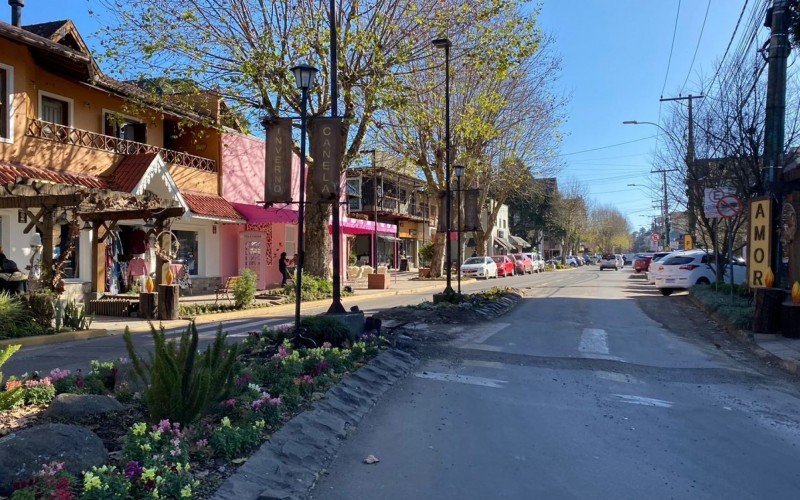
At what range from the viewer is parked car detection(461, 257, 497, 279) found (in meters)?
37.0

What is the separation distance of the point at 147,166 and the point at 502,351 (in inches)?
489

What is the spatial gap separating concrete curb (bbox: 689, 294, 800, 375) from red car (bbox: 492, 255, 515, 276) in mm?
25177

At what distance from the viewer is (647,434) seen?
5613 millimetres

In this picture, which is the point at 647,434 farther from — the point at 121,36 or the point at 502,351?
the point at 121,36

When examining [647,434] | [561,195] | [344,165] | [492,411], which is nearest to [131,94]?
[344,165]

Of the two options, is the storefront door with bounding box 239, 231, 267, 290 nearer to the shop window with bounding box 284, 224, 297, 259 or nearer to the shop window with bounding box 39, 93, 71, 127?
the shop window with bounding box 284, 224, 297, 259

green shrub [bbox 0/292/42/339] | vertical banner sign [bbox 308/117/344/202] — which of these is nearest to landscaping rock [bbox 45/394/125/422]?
vertical banner sign [bbox 308/117/344/202]

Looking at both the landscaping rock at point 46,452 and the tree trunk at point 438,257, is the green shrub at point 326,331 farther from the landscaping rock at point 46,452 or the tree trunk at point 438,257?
the tree trunk at point 438,257

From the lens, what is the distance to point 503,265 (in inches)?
1655

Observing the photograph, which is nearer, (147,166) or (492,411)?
(492,411)

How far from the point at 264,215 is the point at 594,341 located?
14.7 meters

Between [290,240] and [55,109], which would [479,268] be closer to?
[290,240]

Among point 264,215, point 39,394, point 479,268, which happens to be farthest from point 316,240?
point 479,268

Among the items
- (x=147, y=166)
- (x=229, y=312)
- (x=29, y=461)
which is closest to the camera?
(x=29, y=461)
